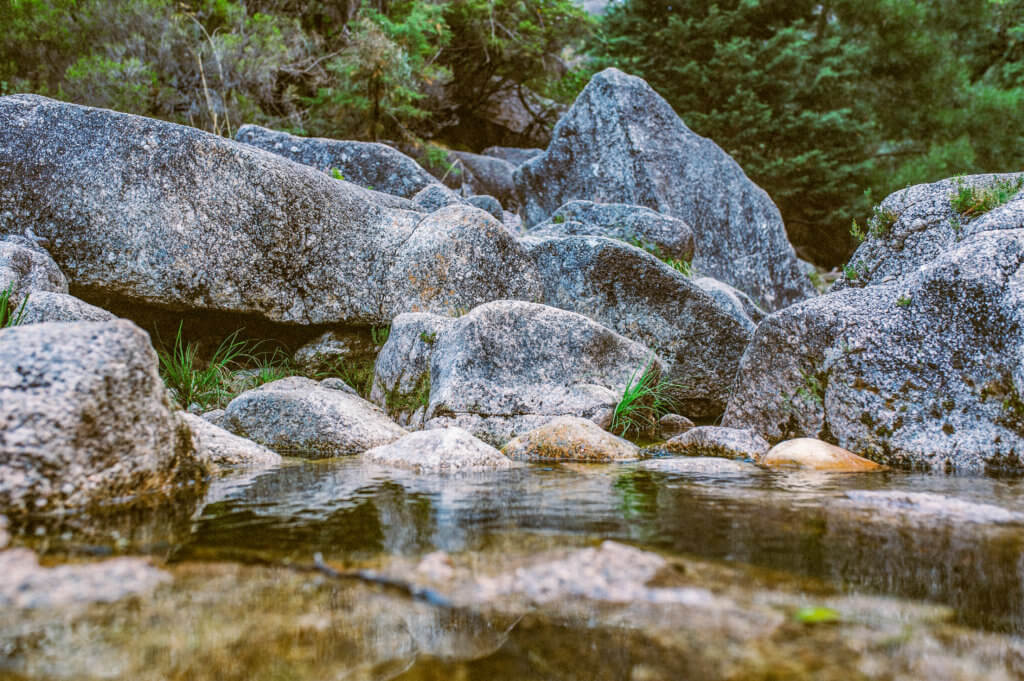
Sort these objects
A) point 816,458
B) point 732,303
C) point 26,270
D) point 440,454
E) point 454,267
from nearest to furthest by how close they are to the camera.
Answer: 1. point 440,454
2. point 816,458
3. point 26,270
4. point 454,267
5. point 732,303

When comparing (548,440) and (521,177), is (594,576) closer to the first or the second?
(548,440)

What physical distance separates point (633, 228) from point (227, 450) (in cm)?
657

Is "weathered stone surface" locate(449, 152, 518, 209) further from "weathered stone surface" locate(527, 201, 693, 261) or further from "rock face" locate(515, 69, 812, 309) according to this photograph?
"weathered stone surface" locate(527, 201, 693, 261)

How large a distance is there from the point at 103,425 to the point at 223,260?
3.77m

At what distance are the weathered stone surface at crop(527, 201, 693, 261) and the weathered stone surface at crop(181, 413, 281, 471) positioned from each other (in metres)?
5.61

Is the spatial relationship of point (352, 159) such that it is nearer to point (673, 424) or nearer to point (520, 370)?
point (520, 370)

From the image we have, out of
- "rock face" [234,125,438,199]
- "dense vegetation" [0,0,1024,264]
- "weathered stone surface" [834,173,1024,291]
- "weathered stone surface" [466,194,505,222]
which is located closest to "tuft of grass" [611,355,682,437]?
"weathered stone surface" [834,173,1024,291]

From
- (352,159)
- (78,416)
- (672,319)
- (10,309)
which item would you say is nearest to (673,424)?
(672,319)

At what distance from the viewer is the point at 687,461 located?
3.99 meters

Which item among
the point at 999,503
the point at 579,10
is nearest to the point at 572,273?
the point at 999,503

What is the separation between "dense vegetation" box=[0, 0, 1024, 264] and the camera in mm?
10656

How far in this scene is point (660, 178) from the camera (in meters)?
10.7

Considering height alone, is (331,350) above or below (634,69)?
below

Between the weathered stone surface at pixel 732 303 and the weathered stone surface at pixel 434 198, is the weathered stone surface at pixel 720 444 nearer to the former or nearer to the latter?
the weathered stone surface at pixel 732 303
